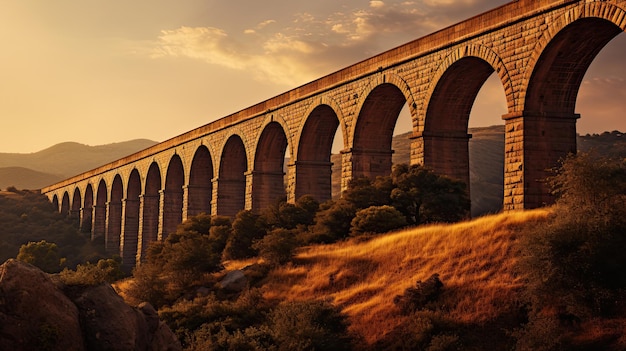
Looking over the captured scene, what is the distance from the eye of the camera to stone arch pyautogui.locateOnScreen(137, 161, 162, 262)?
49438mm

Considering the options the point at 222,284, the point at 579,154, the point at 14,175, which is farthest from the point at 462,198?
the point at 14,175

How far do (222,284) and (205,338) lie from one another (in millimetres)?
6083

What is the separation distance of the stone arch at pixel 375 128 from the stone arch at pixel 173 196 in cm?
2074

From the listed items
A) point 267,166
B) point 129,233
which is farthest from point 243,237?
point 129,233

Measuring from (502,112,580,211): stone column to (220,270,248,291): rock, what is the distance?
8481mm

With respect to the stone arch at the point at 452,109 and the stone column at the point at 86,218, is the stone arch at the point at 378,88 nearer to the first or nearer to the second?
the stone arch at the point at 452,109

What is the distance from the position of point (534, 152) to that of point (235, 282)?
32.9 feet

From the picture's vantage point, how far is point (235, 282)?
69.2 ft

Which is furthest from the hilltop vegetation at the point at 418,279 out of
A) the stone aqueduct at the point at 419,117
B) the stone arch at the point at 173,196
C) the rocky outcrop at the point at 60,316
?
the stone arch at the point at 173,196

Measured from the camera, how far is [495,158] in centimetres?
9569

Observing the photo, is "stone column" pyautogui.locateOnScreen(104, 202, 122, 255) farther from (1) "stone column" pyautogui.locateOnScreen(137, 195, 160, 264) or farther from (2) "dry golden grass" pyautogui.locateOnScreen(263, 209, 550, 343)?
(2) "dry golden grass" pyautogui.locateOnScreen(263, 209, 550, 343)

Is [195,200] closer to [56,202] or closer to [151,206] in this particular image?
[151,206]

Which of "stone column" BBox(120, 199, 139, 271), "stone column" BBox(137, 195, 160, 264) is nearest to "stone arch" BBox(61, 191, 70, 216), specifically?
"stone column" BBox(120, 199, 139, 271)

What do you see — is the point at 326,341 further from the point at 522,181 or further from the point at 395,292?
the point at 522,181
